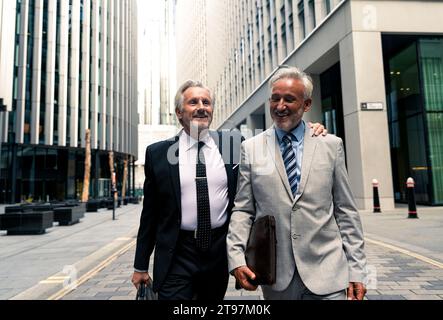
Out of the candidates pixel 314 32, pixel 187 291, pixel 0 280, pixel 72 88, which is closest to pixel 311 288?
pixel 187 291

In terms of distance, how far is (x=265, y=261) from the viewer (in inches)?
70.7

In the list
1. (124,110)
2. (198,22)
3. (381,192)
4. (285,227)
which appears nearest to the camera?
(285,227)

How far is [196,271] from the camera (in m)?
2.22

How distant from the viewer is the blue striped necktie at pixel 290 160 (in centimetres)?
200

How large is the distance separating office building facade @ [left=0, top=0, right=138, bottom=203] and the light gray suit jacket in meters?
29.8

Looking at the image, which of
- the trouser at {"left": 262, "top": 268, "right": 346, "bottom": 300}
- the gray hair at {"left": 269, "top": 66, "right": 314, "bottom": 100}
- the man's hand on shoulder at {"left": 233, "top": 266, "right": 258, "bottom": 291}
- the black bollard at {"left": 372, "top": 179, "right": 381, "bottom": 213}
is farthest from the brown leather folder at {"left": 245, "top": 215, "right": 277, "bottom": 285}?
the black bollard at {"left": 372, "top": 179, "right": 381, "bottom": 213}

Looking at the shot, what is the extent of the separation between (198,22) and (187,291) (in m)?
88.0

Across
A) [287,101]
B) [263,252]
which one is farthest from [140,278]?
[287,101]

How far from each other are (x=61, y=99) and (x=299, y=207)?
3547 cm

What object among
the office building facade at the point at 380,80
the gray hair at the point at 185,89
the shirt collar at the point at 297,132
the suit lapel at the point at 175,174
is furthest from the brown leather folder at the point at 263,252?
the office building facade at the point at 380,80

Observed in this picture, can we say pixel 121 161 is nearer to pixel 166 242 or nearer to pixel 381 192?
pixel 381 192

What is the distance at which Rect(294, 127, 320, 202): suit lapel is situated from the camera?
194 cm

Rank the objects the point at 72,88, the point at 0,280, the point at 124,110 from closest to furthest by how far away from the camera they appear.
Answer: the point at 0,280
the point at 72,88
the point at 124,110

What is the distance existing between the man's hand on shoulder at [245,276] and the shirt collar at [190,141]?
38.3 inches
